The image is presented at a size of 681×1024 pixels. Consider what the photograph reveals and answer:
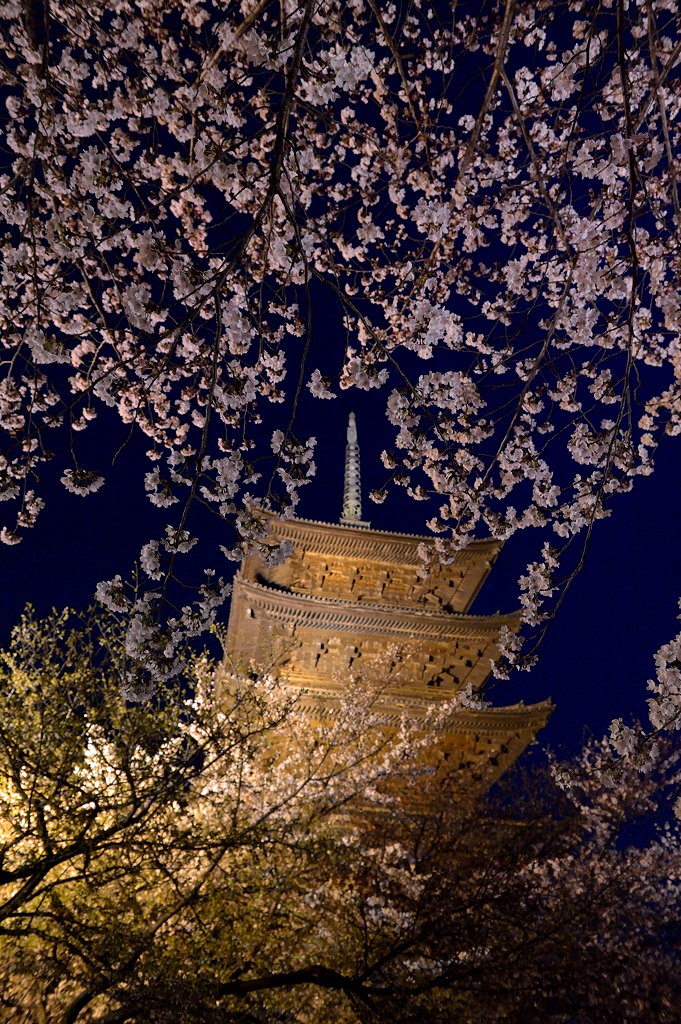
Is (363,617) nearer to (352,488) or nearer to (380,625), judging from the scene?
(380,625)

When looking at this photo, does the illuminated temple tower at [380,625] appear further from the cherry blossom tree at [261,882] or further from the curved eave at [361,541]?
the cherry blossom tree at [261,882]


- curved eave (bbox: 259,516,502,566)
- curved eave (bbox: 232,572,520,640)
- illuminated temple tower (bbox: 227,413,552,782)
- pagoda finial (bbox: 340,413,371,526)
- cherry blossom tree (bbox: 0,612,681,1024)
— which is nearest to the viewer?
cherry blossom tree (bbox: 0,612,681,1024)

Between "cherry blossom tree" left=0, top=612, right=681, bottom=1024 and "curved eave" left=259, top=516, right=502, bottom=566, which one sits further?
"curved eave" left=259, top=516, right=502, bottom=566

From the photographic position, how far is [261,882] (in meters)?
8.55

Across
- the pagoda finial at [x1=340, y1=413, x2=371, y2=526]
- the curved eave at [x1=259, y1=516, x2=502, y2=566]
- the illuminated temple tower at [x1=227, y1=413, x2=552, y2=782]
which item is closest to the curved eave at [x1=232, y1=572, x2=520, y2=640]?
the illuminated temple tower at [x1=227, y1=413, x2=552, y2=782]

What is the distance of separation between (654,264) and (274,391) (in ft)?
11.3

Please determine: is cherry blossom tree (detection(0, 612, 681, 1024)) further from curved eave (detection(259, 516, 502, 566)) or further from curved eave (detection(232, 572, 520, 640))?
curved eave (detection(259, 516, 502, 566))

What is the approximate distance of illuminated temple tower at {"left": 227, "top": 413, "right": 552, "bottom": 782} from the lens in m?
15.8

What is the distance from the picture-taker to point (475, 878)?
12805 mm

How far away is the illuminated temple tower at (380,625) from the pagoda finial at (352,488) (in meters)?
4.99

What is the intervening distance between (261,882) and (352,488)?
58.1 feet

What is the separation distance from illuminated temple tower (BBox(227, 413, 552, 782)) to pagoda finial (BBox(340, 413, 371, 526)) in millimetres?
4987

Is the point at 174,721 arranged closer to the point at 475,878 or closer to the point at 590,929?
the point at 475,878

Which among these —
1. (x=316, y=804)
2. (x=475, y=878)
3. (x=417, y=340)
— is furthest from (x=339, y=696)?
(x=417, y=340)
